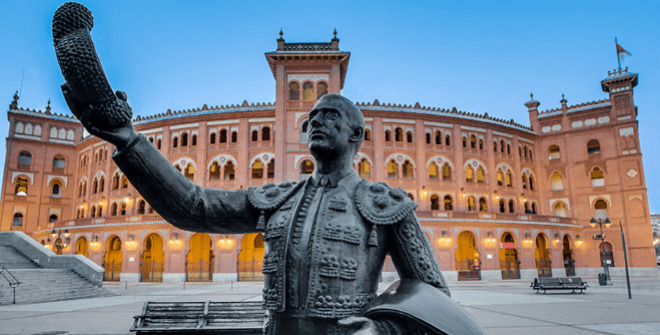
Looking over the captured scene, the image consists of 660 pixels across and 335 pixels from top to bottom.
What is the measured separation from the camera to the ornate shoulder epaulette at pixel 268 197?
214 cm

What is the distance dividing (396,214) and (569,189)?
4500cm

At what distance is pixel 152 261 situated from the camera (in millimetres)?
32562

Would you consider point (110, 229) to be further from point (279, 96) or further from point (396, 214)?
point (396, 214)

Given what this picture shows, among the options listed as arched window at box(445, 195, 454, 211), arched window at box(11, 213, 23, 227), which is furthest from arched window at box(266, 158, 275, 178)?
arched window at box(11, 213, 23, 227)

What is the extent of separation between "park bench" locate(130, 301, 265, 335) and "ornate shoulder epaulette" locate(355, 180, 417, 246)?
6228mm

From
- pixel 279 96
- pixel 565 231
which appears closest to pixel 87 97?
pixel 279 96

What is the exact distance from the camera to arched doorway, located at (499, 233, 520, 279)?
34062 mm

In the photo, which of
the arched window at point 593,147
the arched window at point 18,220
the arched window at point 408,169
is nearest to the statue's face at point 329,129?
the arched window at point 408,169

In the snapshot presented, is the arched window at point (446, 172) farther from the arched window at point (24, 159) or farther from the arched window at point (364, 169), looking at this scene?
the arched window at point (24, 159)

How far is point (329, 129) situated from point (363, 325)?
3.01ft

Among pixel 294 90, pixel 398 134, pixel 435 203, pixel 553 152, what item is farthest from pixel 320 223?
pixel 553 152

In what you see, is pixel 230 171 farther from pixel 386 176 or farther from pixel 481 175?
pixel 481 175

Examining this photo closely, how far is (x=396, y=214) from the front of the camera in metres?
1.93

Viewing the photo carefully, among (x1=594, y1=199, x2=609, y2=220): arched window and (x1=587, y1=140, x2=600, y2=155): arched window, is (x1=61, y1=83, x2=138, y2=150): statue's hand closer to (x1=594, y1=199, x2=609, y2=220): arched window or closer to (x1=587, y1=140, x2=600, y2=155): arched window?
(x1=594, y1=199, x2=609, y2=220): arched window
